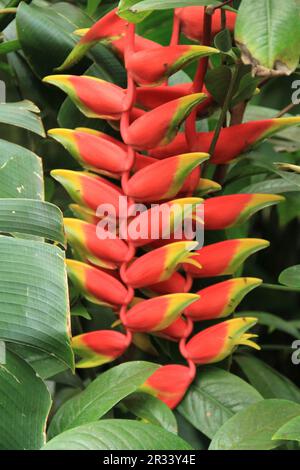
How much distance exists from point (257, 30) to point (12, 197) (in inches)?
8.7

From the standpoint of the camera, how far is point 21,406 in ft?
1.51

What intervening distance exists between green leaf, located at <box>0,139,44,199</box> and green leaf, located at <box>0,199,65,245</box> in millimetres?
45

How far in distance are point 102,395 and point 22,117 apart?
0.83ft

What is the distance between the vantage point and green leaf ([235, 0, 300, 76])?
0.47m

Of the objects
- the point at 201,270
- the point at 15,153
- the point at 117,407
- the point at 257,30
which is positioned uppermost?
the point at 257,30

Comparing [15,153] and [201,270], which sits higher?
[15,153]

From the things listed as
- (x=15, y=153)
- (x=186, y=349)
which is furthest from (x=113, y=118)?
(x=186, y=349)

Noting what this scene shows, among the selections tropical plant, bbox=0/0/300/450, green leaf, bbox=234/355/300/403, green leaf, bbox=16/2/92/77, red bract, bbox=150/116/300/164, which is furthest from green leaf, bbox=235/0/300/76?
green leaf, bbox=234/355/300/403

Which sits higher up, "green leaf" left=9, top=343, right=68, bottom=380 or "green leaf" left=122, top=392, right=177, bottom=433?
"green leaf" left=9, top=343, right=68, bottom=380

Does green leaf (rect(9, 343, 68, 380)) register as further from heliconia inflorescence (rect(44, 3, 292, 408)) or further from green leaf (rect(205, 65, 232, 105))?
green leaf (rect(205, 65, 232, 105))

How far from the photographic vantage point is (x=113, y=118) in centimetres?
61

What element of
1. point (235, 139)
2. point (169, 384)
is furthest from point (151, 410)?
point (235, 139)

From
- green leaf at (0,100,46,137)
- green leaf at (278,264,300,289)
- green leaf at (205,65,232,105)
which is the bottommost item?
green leaf at (278,264,300,289)
